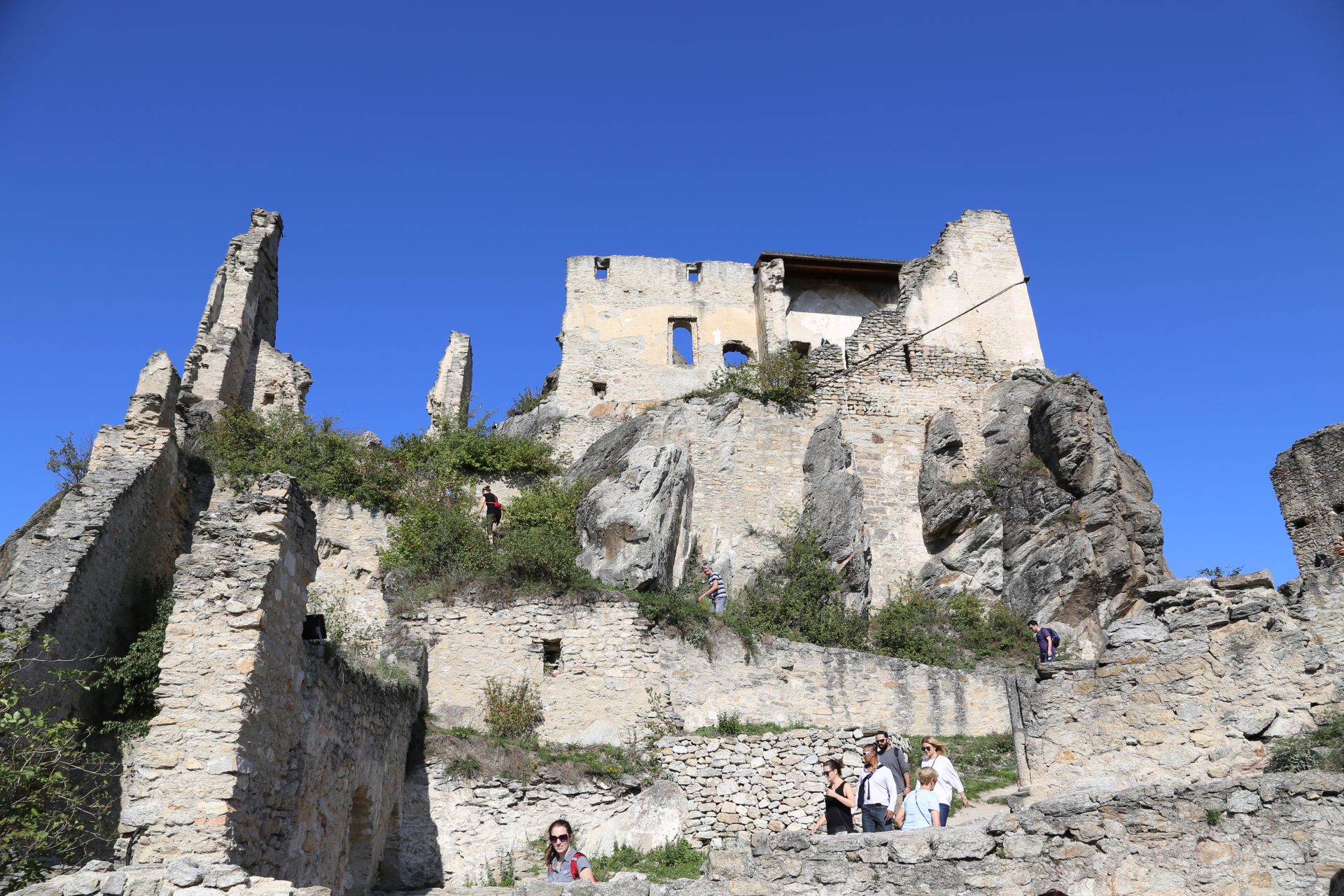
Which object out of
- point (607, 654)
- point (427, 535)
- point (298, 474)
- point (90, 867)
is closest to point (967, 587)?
point (607, 654)

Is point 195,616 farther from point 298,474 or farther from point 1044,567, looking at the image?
point 1044,567

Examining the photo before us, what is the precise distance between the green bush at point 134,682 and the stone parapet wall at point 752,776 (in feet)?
23.5

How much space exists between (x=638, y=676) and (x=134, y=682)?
7849mm

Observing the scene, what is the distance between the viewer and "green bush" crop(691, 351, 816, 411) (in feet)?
79.1

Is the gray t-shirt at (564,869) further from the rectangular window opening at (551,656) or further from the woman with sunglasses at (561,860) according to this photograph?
the rectangular window opening at (551,656)

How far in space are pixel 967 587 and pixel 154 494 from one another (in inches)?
610

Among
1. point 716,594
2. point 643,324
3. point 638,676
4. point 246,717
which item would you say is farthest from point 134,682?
point 643,324

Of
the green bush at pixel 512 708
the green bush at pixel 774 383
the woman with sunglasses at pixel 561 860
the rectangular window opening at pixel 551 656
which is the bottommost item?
the woman with sunglasses at pixel 561 860

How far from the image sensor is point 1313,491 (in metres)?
21.9

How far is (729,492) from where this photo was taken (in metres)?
22.5

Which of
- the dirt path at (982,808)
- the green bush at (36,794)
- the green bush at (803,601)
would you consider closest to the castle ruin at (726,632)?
the green bush at (36,794)

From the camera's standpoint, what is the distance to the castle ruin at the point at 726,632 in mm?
7434

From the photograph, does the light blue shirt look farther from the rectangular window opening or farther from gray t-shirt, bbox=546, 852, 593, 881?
the rectangular window opening

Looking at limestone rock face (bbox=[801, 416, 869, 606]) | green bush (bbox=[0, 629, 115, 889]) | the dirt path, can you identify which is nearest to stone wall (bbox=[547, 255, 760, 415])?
limestone rock face (bbox=[801, 416, 869, 606])
